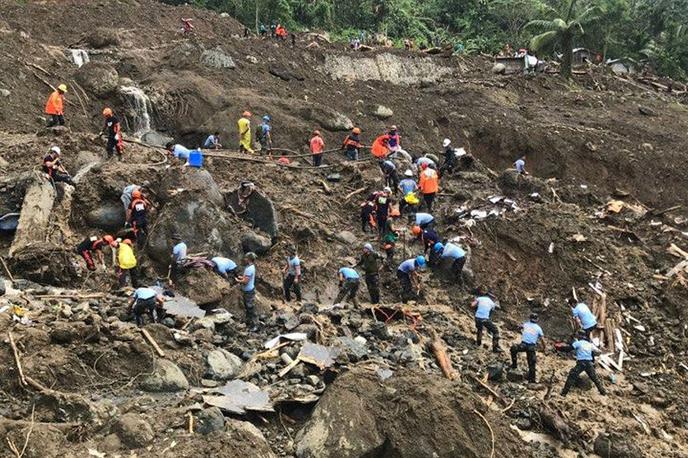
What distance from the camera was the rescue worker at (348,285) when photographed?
12.2 metres

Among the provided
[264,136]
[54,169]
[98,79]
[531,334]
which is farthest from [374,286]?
[98,79]

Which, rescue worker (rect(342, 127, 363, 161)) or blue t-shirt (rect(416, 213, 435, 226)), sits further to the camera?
rescue worker (rect(342, 127, 363, 161))

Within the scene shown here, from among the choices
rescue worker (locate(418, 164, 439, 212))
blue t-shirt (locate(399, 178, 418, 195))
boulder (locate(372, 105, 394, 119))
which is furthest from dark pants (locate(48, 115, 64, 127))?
boulder (locate(372, 105, 394, 119))

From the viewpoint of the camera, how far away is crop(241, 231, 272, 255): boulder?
13.6 m

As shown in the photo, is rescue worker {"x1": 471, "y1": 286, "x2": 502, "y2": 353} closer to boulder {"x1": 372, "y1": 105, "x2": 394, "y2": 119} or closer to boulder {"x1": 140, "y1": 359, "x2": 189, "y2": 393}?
boulder {"x1": 140, "y1": 359, "x2": 189, "y2": 393}

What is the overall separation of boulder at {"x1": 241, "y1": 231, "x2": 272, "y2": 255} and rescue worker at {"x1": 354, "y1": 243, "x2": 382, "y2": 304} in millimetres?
2375

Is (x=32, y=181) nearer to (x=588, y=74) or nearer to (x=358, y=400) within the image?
(x=358, y=400)

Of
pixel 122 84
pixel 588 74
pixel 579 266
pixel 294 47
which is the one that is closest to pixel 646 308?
pixel 579 266

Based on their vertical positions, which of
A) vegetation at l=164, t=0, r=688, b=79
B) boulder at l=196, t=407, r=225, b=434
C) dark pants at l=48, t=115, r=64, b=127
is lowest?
vegetation at l=164, t=0, r=688, b=79

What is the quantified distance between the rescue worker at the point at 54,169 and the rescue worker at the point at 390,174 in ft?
25.7

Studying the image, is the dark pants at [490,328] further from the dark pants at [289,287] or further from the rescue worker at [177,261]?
the rescue worker at [177,261]

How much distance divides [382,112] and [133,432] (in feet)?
61.4

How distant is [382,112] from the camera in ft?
76.8

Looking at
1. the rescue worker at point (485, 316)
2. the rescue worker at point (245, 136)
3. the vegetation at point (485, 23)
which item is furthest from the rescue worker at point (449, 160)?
the vegetation at point (485, 23)
